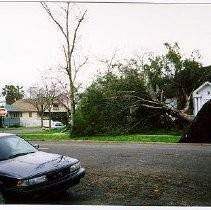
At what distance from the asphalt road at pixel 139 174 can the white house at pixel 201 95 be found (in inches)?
35.0

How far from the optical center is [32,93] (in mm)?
7109

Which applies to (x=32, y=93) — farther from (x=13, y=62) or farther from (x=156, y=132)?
(x=156, y=132)

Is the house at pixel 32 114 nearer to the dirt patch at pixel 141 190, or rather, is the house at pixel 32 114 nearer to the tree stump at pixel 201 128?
the dirt patch at pixel 141 190

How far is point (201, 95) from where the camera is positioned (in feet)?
24.3

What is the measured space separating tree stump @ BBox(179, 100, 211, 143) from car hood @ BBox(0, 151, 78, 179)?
3250 mm

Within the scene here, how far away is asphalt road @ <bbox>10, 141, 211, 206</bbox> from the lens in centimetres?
572

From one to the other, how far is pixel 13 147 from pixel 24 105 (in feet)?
6.13

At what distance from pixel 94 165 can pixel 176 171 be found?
5.51 ft

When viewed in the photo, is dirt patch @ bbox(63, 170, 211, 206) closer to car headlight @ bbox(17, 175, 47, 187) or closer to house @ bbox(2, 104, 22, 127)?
car headlight @ bbox(17, 175, 47, 187)

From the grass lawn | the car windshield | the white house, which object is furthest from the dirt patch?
the white house

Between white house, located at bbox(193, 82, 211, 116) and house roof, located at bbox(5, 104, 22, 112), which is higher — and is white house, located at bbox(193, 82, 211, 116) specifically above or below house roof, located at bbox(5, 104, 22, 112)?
above

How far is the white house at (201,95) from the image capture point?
7.22m

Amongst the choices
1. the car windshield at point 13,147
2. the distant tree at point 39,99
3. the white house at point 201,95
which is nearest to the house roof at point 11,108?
the distant tree at point 39,99

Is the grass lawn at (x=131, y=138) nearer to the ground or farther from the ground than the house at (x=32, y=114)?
nearer to the ground
